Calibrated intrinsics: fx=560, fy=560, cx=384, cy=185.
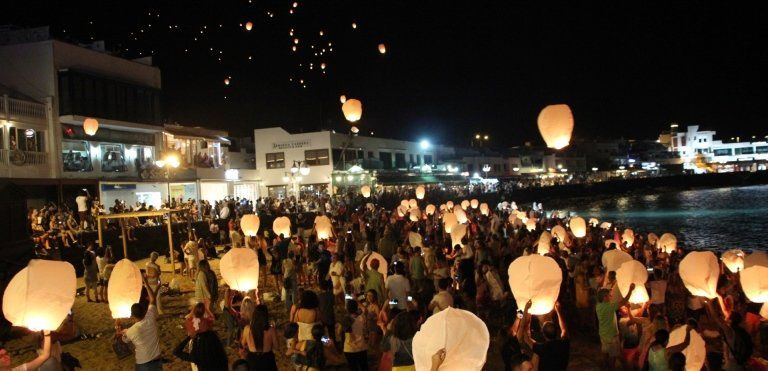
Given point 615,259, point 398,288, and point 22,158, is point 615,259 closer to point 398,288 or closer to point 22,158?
point 398,288

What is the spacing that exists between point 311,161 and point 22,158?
72.7 feet

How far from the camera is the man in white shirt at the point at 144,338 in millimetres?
6188

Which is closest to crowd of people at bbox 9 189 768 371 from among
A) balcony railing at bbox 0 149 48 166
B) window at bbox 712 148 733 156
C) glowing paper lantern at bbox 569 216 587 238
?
glowing paper lantern at bbox 569 216 587 238

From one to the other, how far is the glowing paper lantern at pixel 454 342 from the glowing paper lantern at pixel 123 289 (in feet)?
15.6

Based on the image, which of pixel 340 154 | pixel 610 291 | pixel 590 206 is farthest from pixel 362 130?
pixel 610 291

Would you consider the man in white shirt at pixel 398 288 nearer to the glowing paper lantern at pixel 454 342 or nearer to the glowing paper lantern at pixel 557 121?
the glowing paper lantern at pixel 557 121

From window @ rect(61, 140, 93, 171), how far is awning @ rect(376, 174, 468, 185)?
65.4 ft

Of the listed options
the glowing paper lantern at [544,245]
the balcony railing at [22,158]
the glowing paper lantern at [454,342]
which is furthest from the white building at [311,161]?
the glowing paper lantern at [454,342]

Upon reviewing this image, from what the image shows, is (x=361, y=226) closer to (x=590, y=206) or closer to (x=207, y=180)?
(x=207, y=180)

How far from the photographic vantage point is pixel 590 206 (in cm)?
6706

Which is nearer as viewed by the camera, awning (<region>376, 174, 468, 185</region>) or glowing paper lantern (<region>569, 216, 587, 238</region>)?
glowing paper lantern (<region>569, 216, 587, 238</region>)

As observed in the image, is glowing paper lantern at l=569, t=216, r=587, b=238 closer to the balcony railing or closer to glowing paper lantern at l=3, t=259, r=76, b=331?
glowing paper lantern at l=3, t=259, r=76, b=331

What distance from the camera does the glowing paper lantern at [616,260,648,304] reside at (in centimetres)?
829

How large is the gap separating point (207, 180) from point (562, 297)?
81.6 ft
